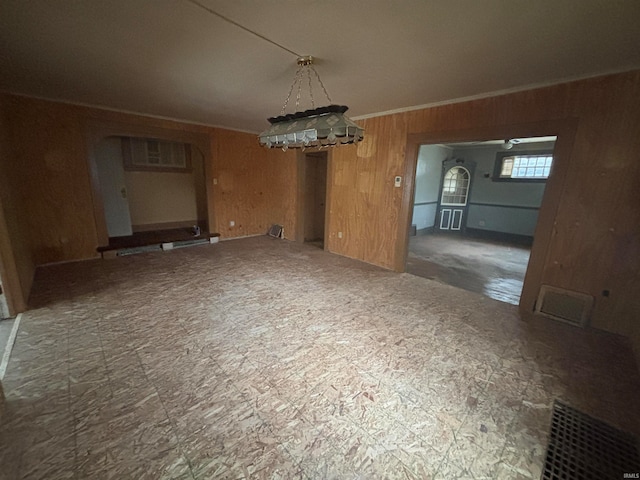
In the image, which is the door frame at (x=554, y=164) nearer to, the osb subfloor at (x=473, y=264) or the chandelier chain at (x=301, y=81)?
the osb subfloor at (x=473, y=264)

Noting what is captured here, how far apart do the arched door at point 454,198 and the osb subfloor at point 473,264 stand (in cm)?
100

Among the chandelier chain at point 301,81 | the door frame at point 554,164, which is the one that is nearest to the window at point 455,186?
the door frame at point 554,164

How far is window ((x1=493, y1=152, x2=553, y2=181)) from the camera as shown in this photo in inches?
264

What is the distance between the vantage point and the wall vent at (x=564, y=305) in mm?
2797

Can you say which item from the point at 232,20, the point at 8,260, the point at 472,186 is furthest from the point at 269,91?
the point at 472,186

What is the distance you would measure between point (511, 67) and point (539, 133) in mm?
930

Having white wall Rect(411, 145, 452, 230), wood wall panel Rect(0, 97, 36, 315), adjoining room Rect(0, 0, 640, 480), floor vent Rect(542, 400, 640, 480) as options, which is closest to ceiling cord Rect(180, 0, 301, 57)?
adjoining room Rect(0, 0, 640, 480)

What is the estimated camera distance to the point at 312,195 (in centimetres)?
648

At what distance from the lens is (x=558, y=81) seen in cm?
269

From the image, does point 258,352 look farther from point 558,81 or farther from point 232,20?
point 558,81

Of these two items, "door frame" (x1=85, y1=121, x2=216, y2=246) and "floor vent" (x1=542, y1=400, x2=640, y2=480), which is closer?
"floor vent" (x1=542, y1=400, x2=640, y2=480)

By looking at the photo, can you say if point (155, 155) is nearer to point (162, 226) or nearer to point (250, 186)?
point (162, 226)

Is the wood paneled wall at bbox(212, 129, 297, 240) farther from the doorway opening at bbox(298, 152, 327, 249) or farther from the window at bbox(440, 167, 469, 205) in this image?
the window at bbox(440, 167, 469, 205)

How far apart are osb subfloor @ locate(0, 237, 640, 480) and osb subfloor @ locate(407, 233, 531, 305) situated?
22.3 inches
